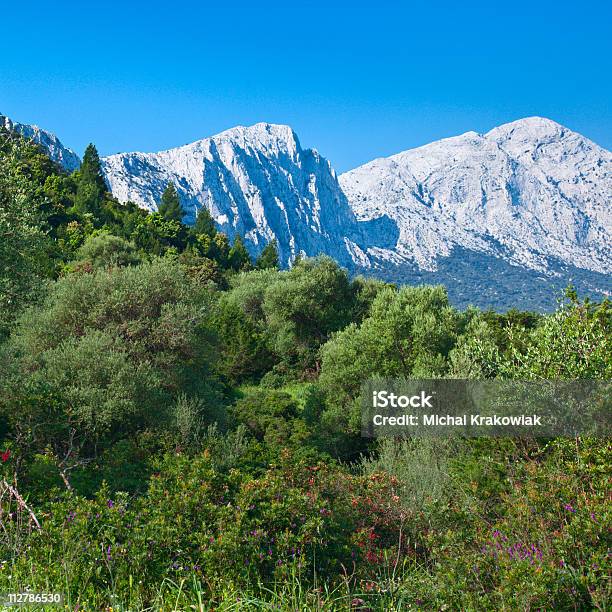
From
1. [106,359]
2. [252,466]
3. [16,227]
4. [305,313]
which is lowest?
[252,466]

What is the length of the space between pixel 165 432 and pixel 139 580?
41.1ft

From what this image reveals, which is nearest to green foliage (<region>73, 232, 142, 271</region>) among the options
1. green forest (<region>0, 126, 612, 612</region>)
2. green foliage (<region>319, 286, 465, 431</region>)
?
green forest (<region>0, 126, 612, 612</region>)

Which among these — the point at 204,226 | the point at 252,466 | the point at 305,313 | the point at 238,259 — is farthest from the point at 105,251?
the point at 204,226

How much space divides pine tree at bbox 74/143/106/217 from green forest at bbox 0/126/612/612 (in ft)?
85.5

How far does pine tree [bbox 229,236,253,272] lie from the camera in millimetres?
82875

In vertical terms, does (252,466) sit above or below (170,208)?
below

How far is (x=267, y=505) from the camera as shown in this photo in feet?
23.8

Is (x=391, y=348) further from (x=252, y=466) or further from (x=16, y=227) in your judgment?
(x=16, y=227)

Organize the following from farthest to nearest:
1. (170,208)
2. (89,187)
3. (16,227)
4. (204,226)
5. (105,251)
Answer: (204,226) < (170,208) < (89,187) < (105,251) < (16,227)

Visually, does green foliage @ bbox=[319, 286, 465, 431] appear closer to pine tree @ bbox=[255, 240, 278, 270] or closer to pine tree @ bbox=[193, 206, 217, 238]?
pine tree @ bbox=[255, 240, 278, 270]

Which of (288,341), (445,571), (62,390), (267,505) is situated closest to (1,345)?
(62,390)

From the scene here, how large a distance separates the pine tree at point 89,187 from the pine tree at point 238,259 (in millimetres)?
20367

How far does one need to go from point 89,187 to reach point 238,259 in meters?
24.9

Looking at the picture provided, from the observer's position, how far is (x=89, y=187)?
225 ft
